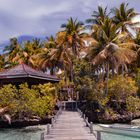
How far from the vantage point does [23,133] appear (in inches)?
878

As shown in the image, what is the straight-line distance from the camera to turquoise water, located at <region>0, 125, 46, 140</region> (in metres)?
20.6

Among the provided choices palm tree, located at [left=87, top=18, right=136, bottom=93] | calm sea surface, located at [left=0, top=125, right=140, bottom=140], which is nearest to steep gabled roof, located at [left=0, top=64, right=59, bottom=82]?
calm sea surface, located at [left=0, top=125, right=140, bottom=140]

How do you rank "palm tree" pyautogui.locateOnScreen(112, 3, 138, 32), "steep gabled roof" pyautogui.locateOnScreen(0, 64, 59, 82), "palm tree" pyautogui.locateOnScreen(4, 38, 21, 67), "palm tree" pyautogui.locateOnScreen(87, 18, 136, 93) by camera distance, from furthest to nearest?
"palm tree" pyautogui.locateOnScreen(4, 38, 21, 67)
"palm tree" pyautogui.locateOnScreen(112, 3, 138, 32)
"palm tree" pyautogui.locateOnScreen(87, 18, 136, 93)
"steep gabled roof" pyautogui.locateOnScreen(0, 64, 59, 82)

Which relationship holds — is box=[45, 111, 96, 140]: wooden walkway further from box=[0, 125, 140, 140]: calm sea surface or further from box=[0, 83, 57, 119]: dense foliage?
box=[0, 83, 57, 119]: dense foliage

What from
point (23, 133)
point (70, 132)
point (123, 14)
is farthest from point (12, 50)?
point (70, 132)

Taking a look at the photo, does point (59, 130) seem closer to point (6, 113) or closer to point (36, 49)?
point (6, 113)

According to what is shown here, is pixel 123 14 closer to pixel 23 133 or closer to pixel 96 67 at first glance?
pixel 96 67

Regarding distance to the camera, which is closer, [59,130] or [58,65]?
[59,130]

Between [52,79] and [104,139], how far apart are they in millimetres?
10417

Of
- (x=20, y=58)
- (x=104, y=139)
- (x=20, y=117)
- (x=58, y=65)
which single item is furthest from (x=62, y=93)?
(x=104, y=139)

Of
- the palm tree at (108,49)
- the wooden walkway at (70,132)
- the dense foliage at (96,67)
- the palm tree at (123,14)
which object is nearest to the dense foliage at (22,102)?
the dense foliage at (96,67)

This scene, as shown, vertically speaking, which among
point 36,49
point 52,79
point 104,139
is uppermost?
point 36,49

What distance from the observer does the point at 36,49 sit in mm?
49531

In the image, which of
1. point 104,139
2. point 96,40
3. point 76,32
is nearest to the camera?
point 104,139
